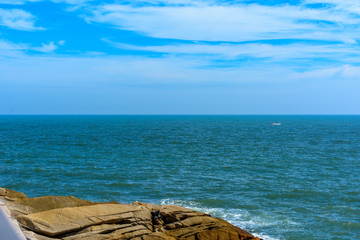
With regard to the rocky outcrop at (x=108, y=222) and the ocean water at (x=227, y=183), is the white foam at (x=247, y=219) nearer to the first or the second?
the ocean water at (x=227, y=183)

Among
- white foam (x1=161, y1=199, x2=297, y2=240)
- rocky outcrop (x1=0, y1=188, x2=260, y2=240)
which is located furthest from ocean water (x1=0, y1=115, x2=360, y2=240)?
rocky outcrop (x1=0, y1=188, x2=260, y2=240)

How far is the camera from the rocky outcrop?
11.1 meters

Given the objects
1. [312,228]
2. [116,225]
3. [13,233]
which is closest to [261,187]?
[312,228]

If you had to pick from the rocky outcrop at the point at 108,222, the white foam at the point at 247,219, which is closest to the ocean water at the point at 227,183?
the white foam at the point at 247,219

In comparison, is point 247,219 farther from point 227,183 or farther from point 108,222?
point 108,222

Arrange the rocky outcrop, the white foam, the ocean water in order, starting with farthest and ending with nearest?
the ocean water
the white foam
the rocky outcrop

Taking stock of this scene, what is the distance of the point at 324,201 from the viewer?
81.0ft

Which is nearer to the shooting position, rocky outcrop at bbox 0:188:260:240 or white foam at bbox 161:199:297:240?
rocky outcrop at bbox 0:188:260:240

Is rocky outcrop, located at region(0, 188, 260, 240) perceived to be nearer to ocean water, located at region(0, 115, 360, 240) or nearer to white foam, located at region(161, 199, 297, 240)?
white foam, located at region(161, 199, 297, 240)

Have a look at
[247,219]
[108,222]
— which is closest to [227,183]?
[247,219]

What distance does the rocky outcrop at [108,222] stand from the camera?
438 inches

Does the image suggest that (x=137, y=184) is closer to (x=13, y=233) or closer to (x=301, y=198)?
(x=301, y=198)

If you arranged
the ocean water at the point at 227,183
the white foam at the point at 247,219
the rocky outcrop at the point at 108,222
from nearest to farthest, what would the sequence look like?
the rocky outcrop at the point at 108,222, the white foam at the point at 247,219, the ocean water at the point at 227,183

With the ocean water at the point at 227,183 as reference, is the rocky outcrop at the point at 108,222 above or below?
above
